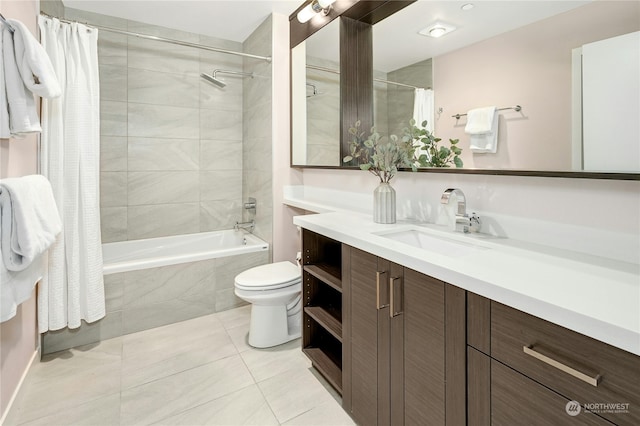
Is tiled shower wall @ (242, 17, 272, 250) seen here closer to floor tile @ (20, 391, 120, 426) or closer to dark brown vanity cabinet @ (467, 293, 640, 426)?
floor tile @ (20, 391, 120, 426)

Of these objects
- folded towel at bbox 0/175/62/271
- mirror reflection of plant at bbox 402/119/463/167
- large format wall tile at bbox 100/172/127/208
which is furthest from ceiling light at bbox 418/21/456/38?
large format wall tile at bbox 100/172/127/208

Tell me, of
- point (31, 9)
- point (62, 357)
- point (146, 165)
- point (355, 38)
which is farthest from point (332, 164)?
point (62, 357)

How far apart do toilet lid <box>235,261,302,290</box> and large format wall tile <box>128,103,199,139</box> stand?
65.3 inches

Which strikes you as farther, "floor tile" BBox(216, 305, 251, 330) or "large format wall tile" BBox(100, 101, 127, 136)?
"large format wall tile" BBox(100, 101, 127, 136)

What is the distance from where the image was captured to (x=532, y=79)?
1.25m

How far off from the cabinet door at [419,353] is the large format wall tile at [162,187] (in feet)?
8.46

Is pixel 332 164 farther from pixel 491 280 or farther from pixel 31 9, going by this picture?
pixel 31 9

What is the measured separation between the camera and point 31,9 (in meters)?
1.90

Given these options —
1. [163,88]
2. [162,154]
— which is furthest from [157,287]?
[163,88]

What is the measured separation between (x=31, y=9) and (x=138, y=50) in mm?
1040

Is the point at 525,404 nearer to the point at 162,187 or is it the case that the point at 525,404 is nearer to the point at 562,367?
the point at 562,367

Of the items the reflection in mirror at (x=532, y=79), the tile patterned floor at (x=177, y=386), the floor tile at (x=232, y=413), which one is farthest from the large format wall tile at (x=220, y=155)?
the floor tile at (x=232, y=413)

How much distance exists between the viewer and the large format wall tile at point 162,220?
2992 mm

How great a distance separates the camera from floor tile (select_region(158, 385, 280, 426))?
155 centimetres
